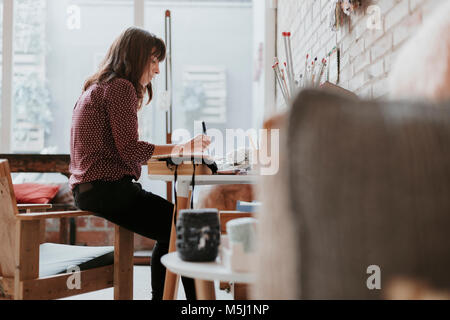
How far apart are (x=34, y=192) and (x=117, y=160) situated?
186cm

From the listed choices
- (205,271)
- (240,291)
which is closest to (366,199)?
(205,271)

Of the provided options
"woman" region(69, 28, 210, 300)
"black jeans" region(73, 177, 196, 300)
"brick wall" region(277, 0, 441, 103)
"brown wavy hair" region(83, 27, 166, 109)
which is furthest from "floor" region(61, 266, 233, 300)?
"brick wall" region(277, 0, 441, 103)

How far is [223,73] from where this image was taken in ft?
14.2

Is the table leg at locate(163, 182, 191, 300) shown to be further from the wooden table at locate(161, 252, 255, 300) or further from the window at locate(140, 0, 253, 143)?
the window at locate(140, 0, 253, 143)

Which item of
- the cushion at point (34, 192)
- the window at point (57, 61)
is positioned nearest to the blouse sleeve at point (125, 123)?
the cushion at point (34, 192)

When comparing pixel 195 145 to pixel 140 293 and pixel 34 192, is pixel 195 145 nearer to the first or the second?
pixel 140 293

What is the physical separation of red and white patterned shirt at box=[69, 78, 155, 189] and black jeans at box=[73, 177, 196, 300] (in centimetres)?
4

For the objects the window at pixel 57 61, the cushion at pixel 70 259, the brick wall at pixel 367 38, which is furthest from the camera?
the window at pixel 57 61

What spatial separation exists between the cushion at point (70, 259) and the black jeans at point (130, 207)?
→ 121 mm

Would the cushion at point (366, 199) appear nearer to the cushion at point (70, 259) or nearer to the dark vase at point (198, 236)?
the dark vase at point (198, 236)

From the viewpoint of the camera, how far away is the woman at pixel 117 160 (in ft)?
5.18

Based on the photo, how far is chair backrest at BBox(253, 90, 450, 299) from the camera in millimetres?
495

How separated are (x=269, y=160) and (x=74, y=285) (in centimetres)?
107
